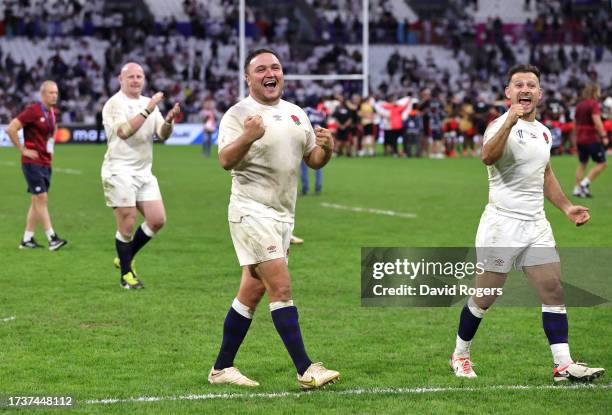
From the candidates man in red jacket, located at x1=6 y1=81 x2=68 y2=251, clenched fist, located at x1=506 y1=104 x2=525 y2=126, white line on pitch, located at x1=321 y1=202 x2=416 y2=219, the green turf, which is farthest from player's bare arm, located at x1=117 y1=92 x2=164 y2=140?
white line on pitch, located at x1=321 y1=202 x2=416 y2=219

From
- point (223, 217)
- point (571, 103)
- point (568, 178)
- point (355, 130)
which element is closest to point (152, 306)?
point (223, 217)

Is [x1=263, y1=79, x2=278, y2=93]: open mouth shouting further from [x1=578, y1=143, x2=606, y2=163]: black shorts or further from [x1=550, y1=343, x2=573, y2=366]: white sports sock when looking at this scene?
[x1=578, y1=143, x2=606, y2=163]: black shorts

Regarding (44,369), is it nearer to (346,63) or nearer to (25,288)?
(25,288)

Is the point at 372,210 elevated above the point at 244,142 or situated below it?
below

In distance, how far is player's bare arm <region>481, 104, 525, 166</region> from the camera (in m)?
7.10

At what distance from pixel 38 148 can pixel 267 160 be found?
829 cm

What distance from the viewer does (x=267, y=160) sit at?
7.19m

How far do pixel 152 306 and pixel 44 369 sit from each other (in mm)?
2691

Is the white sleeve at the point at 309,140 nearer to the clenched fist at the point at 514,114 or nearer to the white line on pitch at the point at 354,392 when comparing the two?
the clenched fist at the point at 514,114

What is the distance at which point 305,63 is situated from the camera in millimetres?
50156

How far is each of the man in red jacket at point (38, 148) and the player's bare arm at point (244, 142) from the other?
8039 mm

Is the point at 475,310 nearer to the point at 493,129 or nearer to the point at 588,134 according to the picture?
the point at 493,129

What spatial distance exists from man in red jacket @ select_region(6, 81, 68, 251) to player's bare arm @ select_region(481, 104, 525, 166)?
845 cm

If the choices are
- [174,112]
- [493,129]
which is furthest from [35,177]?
[493,129]
